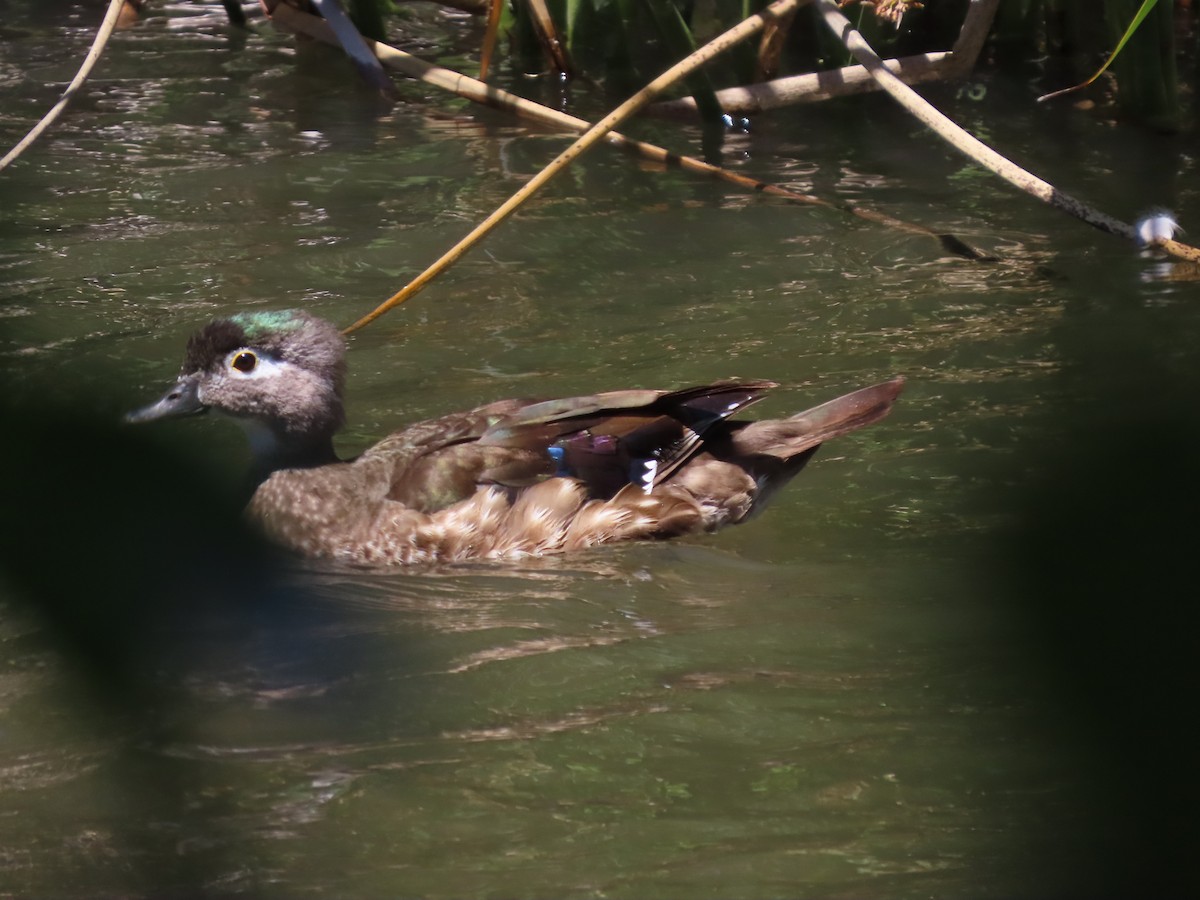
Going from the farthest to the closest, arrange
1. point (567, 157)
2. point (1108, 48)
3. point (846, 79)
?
1. point (1108, 48)
2. point (846, 79)
3. point (567, 157)

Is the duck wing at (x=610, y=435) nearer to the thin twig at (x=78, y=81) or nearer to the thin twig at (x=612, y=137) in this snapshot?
the thin twig at (x=78, y=81)

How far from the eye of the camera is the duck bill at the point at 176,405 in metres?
5.56

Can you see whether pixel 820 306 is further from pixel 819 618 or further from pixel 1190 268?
pixel 819 618

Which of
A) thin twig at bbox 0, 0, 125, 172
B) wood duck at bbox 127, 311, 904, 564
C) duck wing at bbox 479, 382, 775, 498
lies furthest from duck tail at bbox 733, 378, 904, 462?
thin twig at bbox 0, 0, 125, 172

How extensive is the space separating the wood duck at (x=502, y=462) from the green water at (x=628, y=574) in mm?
151

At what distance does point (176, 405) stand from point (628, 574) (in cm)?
173

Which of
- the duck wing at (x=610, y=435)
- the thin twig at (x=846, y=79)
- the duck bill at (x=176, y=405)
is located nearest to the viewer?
the duck wing at (x=610, y=435)

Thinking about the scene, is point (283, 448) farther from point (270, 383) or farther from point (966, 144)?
point (966, 144)

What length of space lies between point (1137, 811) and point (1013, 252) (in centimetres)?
414

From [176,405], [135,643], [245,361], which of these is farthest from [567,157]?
[135,643]

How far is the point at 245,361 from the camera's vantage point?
18.4 ft

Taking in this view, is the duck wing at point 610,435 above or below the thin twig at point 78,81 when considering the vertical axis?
below

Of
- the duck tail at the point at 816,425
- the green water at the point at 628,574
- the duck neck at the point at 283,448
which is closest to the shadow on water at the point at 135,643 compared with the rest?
the green water at the point at 628,574

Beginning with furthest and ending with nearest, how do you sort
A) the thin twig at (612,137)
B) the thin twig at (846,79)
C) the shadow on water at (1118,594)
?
the thin twig at (612,137), the thin twig at (846,79), the shadow on water at (1118,594)
